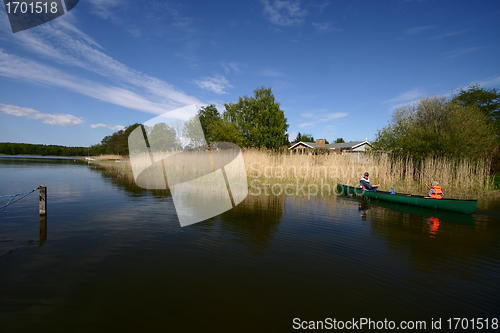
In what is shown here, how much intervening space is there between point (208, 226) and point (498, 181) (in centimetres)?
2061

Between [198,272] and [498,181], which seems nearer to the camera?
[198,272]

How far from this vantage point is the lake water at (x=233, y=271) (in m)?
A: 3.41

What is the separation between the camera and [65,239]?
19.6ft

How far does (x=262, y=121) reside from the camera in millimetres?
37188

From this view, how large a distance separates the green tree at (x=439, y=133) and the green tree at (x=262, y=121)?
1891 cm

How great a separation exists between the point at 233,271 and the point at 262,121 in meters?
33.7

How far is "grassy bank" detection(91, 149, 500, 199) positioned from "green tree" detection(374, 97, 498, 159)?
0.83 m

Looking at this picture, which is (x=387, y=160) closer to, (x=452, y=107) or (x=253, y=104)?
(x=452, y=107)

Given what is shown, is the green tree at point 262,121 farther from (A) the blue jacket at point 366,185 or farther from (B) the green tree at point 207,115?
(A) the blue jacket at point 366,185

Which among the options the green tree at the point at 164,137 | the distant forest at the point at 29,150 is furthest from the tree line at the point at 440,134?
the distant forest at the point at 29,150

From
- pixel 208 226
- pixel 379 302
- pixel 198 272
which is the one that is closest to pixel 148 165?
pixel 208 226

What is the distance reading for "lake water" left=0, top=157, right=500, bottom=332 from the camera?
11.2 feet

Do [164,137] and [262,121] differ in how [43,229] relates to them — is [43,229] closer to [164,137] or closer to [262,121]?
[262,121]

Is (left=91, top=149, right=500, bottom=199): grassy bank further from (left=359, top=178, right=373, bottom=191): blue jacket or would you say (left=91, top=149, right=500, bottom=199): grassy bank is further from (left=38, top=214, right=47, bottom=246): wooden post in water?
(left=38, top=214, right=47, bottom=246): wooden post in water
